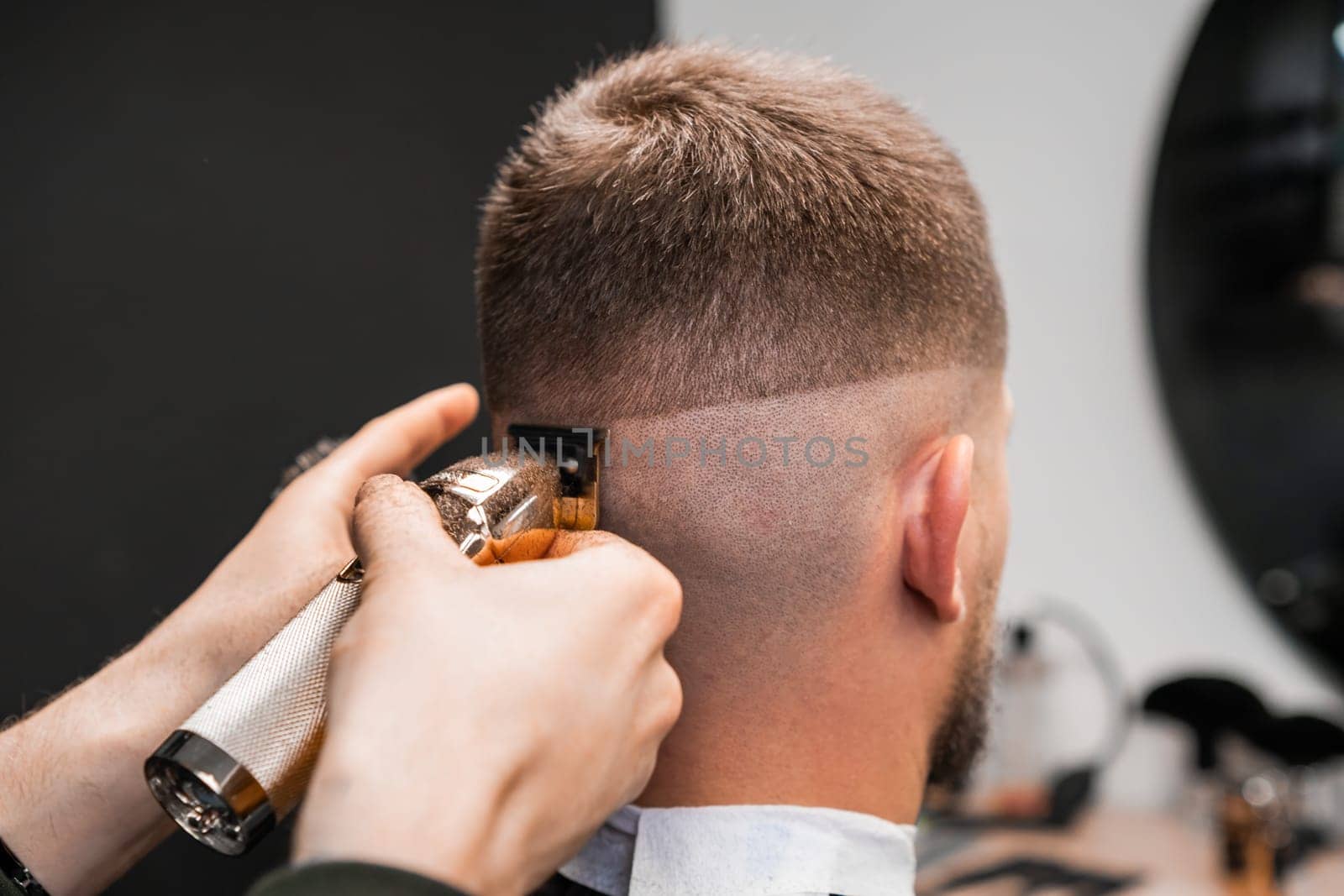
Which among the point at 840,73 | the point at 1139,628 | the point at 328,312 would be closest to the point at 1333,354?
the point at 1139,628

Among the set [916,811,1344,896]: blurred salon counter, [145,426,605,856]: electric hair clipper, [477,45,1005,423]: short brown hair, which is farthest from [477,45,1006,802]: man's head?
[916,811,1344,896]: blurred salon counter

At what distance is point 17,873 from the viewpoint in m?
1.07

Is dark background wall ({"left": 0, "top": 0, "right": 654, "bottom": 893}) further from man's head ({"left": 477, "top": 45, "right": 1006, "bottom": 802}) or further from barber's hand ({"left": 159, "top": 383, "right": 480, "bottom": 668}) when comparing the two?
man's head ({"left": 477, "top": 45, "right": 1006, "bottom": 802})

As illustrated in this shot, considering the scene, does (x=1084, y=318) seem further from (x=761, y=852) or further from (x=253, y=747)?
(x=253, y=747)

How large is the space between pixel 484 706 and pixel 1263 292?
2.10 metres

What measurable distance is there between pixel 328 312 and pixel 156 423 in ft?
0.86

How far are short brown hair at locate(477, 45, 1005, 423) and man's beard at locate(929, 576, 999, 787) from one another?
10.5 inches

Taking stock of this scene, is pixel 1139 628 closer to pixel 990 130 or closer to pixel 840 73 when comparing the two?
pixel 990 130

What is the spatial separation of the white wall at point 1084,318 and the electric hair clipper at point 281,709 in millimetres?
1697

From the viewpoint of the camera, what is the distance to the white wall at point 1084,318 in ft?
7.19

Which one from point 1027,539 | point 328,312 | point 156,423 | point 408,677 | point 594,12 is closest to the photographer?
point 408,677

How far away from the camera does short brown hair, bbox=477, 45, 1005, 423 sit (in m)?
0.92

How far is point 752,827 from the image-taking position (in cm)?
95

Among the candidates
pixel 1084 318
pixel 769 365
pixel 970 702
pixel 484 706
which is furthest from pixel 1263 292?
pixel 484 706
